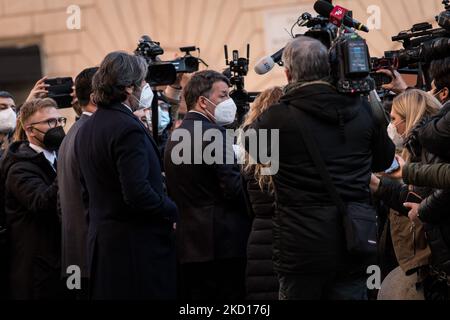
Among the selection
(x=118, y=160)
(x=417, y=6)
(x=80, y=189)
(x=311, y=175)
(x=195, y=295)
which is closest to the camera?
(x=311, y=175)

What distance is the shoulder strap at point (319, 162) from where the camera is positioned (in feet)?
15.9

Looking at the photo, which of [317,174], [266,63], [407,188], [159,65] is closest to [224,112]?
[159,65]

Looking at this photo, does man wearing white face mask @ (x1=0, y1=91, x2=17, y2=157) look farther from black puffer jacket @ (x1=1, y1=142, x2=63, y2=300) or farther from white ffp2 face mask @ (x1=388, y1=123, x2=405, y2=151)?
white ffp2 face mask @ (x1=388, y1=123, x2=405, y2=151)

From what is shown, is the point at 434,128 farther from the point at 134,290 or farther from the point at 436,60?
the point at 134,290

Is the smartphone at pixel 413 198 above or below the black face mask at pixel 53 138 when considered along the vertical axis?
below

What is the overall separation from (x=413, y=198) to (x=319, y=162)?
1.00 m

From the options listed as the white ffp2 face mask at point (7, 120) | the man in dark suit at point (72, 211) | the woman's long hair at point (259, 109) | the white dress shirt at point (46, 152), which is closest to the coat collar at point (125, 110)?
the man in dark suit at point (72, 211)

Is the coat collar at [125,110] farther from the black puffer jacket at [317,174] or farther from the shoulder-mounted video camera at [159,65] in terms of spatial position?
the shoulder-mounted video camera at [159,65]

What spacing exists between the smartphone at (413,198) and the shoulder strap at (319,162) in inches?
35.6

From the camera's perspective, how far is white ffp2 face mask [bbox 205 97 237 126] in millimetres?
6504

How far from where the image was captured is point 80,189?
19.4 feet

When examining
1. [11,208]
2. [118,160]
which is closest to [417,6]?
[11,208]

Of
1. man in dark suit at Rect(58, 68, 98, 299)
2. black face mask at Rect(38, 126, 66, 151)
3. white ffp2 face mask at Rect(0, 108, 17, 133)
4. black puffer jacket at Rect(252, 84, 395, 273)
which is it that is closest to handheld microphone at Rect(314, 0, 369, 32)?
black puffer jacket at Rect(252, 84, 395, 273)

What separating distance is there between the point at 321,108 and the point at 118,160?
1088 millimetres
